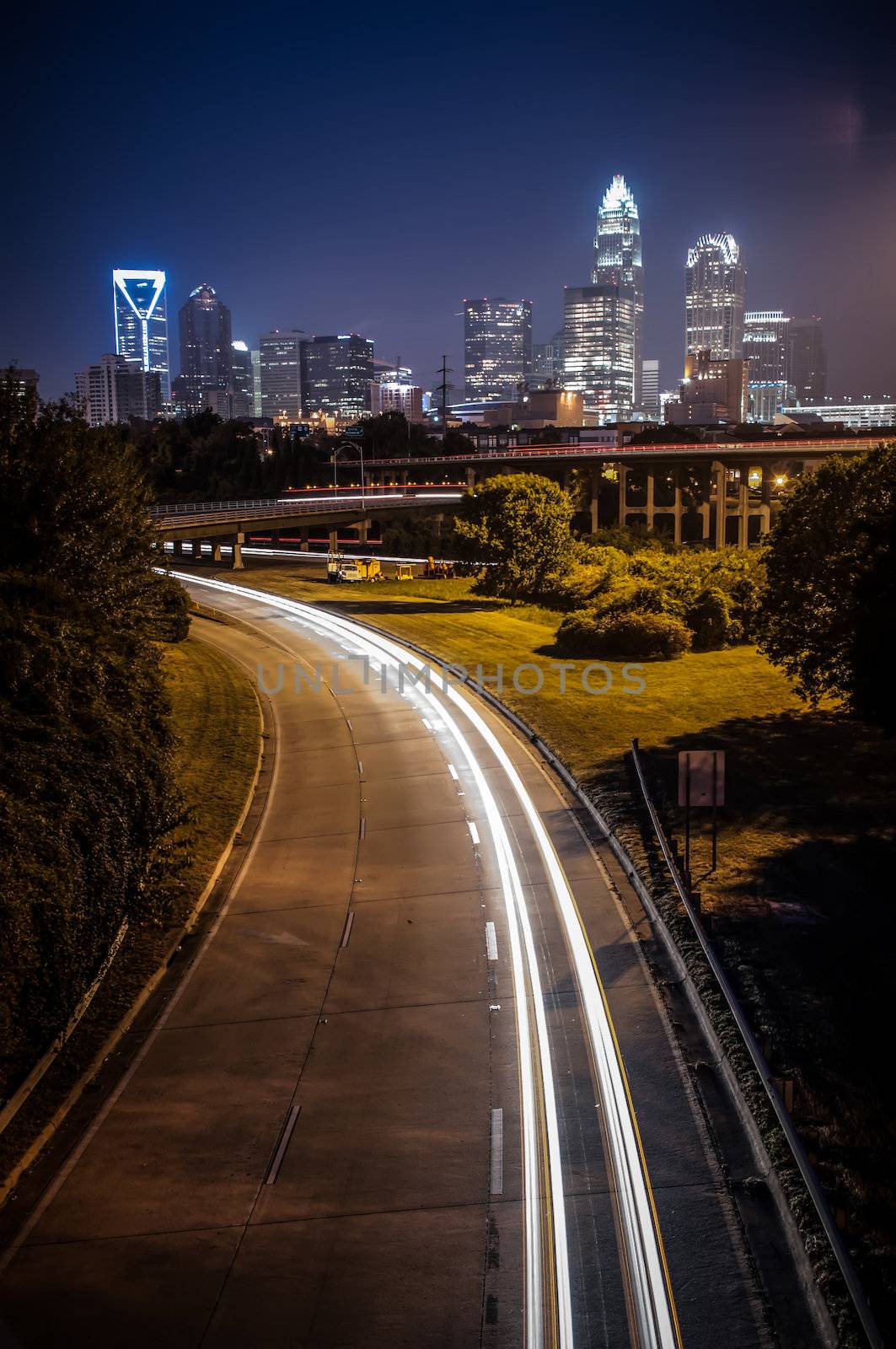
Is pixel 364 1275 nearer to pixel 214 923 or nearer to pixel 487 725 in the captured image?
pixel 214 923

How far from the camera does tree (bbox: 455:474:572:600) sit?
62.5 meters

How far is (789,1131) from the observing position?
442 inches

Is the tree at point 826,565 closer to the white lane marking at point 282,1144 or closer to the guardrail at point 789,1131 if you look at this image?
the guardrail at point 789,1131

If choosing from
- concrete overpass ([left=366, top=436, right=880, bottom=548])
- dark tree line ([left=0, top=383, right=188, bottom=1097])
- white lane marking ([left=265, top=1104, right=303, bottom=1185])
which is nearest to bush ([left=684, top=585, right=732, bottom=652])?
dark tree line ([left=0, top=383, right=188, bottom=1097])

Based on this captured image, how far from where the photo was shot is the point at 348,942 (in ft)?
60.6

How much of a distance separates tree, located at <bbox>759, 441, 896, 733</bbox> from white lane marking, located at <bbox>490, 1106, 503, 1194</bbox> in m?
16.0

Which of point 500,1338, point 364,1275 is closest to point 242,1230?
point 364,1275

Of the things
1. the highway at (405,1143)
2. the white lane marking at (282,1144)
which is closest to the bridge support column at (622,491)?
the highway at (405,1143)

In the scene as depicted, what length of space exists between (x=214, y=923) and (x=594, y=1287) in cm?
1094

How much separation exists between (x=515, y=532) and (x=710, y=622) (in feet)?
52.9

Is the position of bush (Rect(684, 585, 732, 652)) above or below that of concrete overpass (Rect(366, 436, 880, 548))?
below

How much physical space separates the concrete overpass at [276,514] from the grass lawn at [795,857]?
3346 centimetres

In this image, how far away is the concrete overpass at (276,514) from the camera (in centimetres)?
7631

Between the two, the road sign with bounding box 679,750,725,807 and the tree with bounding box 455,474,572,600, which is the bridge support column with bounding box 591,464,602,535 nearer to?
the tree with bounding box 455,474,572,600
